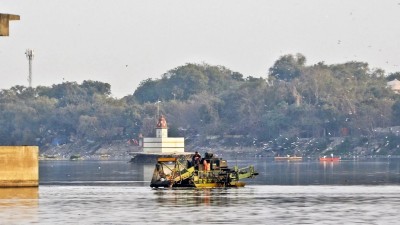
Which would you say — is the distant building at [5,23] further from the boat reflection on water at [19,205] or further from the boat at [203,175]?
the boat at [203,175]

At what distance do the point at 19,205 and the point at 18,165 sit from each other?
19164mm

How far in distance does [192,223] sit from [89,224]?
4824mm

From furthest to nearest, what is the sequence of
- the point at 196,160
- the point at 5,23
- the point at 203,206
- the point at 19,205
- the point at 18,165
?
the point at 196,160 → the point at 18,165 → the point at 5,23 → the point at 19,205 → the point at 203,206

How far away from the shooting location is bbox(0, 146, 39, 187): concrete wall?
97125 millimetres

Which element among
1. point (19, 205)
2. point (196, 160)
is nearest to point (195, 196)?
point (196, 160)

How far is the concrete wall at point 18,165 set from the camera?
97125 mm

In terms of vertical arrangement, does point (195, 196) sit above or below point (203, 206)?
above

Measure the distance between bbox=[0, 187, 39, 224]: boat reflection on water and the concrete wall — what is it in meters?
0.74

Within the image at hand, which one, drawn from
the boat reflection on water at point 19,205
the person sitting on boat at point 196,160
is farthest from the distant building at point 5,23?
the person sitting on boat at point 196,160

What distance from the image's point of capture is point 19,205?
259ft

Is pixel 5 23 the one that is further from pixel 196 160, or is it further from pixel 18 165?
pixel 196 160

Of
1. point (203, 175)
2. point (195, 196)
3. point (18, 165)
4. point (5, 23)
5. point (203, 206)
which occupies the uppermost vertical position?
point (5, 23)

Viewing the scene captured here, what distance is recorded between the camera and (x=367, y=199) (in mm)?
86250

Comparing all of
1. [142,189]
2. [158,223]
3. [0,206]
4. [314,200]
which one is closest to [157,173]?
[142,189]
